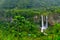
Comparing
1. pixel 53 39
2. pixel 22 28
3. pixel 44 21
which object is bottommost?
pixel 44 21

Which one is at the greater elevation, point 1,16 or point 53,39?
point 53,39

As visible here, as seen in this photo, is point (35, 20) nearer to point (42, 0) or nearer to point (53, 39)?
point (42, 0)

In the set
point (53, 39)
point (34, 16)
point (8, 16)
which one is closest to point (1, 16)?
point (8, 16)

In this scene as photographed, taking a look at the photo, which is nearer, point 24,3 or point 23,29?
point 23,29

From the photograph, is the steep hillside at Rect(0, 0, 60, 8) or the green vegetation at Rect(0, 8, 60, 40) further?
the steep hillside at Rect(0, 0, 60, 8)

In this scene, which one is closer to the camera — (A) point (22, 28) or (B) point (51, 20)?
(A) point (22, 28)

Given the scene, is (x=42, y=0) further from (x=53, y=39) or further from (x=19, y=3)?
(x=53, y=39)

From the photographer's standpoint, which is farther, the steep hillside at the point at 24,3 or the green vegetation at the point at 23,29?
the steep hillside at the point at 24,3

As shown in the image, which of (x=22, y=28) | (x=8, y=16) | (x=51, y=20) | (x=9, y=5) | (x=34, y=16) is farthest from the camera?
(x=9, y=5)

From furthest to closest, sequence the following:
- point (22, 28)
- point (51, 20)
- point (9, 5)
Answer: point (9, 5)
point (51, 20)
point (22, 28)

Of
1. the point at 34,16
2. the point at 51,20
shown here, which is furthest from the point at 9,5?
the point at 51,20
